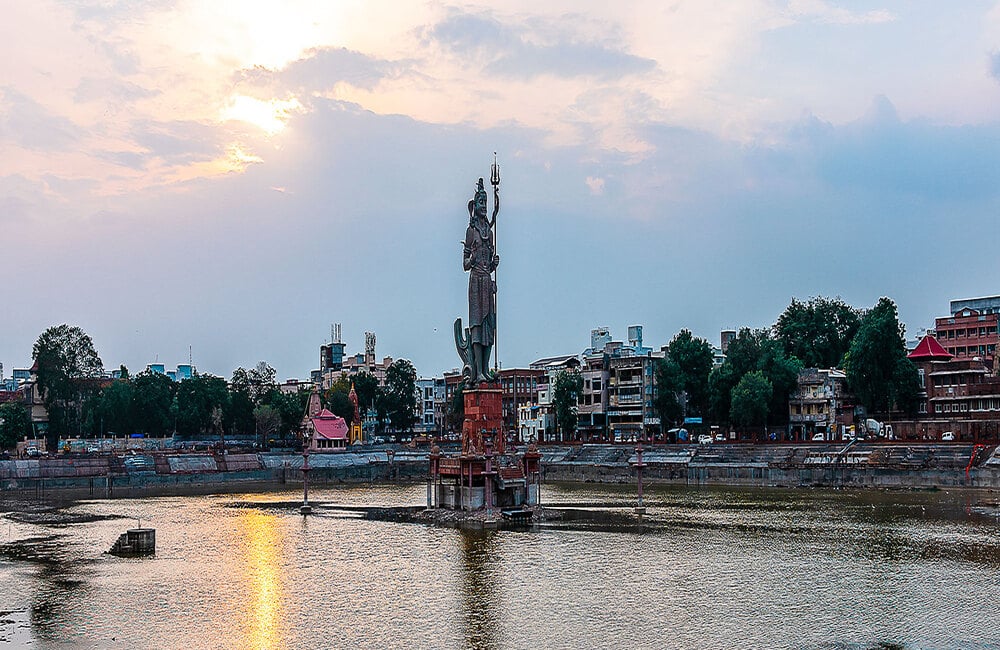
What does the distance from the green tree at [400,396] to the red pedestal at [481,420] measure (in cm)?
9046

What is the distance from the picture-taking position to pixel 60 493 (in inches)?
3184

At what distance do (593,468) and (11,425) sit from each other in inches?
2476

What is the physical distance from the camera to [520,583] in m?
35.6

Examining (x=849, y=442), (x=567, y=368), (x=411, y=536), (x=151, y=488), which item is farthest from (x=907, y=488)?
(x=567, y=368)

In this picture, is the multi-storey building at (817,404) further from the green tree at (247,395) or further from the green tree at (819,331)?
the green tree at (247,395)

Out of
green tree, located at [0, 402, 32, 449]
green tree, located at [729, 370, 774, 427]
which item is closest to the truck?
green tree, located at [729, 370, 774, 427]

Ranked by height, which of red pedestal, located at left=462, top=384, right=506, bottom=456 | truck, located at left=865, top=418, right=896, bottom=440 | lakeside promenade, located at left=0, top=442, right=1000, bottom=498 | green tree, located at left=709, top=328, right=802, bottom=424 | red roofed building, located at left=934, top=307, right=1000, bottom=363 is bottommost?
lakeside promenade, located at left=0, top=442, right=1000, bottom=498

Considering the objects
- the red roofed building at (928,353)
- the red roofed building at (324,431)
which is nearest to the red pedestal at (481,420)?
the red roofed building at (324,431)

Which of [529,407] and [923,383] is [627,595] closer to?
[923,383]

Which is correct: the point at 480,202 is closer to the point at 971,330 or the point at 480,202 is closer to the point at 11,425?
the point at 11,425

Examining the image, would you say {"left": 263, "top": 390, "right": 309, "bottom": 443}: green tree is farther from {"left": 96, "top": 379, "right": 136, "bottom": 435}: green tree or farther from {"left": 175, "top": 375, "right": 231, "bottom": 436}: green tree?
{"left": 96, "top": 379, "right": 136, "bottom": 435}: green tree

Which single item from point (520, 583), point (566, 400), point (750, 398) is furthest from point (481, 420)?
point (566, 400)

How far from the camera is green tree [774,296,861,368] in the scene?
131375mm

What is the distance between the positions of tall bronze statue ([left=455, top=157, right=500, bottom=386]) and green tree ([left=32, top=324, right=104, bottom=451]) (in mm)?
78070
